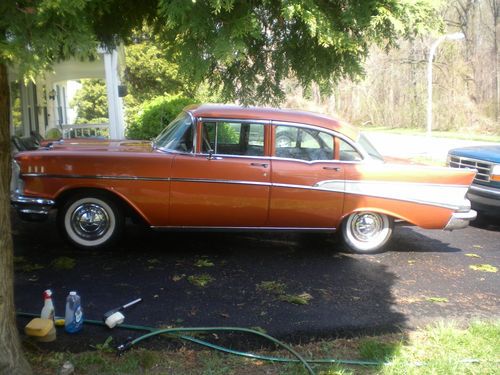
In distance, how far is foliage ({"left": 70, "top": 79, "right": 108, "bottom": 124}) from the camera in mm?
26641

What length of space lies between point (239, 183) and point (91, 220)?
1.77 metres

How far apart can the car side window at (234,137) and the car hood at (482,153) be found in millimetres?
4033

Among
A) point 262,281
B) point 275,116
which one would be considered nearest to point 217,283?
point 262,281

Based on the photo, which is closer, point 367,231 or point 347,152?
point 347,152

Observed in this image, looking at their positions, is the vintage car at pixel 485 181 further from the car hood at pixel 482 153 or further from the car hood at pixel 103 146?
the car hood at pixel 103 146

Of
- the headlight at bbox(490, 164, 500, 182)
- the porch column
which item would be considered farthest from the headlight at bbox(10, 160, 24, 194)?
the headlight at bbox(490, 164, 500, 182)

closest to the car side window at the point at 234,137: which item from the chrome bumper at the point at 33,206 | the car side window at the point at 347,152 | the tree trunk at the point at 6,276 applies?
the car side window at the point at 347,152

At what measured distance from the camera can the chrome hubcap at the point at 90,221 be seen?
6.23 meters

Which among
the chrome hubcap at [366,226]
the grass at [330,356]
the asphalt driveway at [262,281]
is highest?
the chrome hubcap at [366,226]

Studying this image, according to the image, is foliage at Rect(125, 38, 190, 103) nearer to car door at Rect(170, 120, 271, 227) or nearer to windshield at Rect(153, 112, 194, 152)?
windshield at Rect(153, 112, 194, 152)

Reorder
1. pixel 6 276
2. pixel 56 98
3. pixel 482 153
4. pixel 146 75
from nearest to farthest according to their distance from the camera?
pixel 6 276
pixel 482 153
pixel 56 98
pixel 146 75

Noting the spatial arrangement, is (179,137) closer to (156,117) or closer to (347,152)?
(347,152)

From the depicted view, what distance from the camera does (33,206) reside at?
20.1 feet

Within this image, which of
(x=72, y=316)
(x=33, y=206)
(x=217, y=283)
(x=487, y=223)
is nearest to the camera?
(x=72, y=316)
